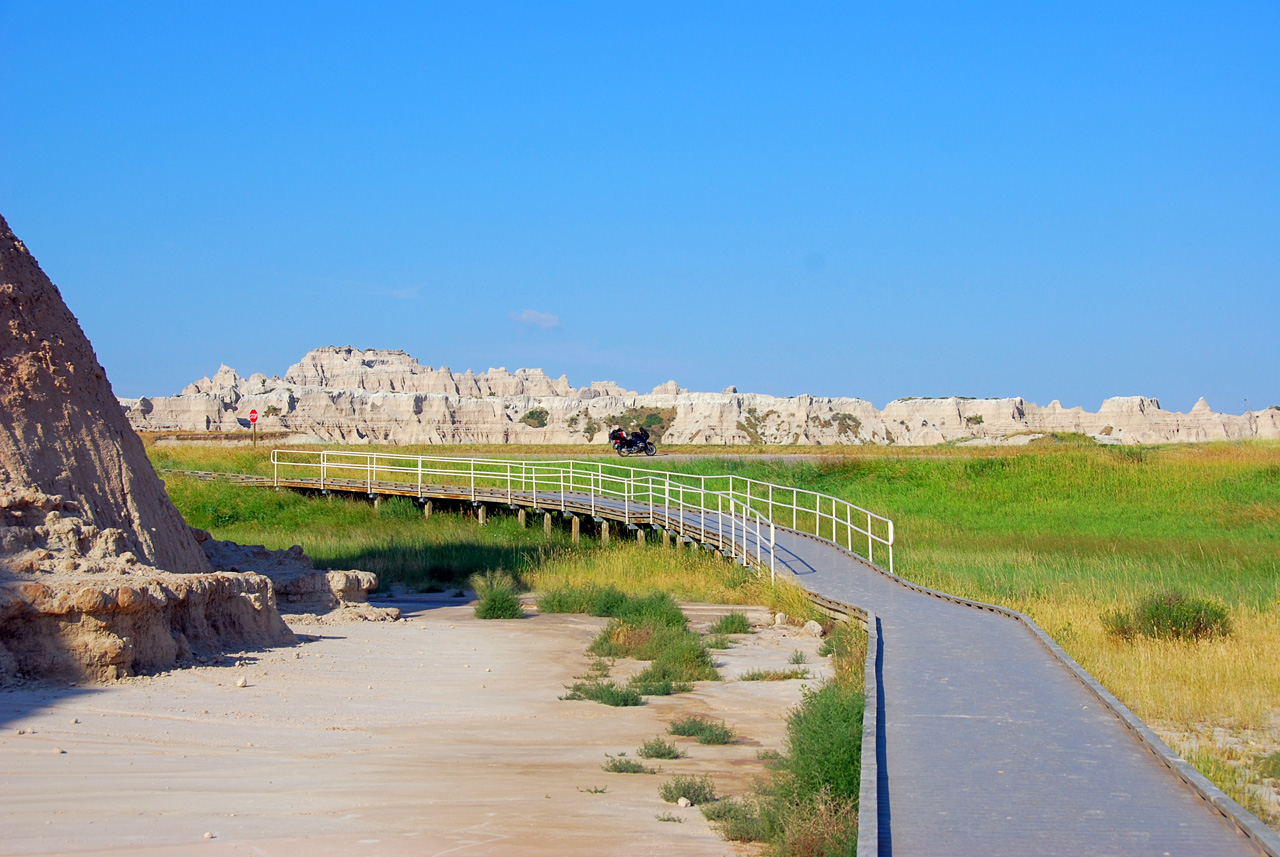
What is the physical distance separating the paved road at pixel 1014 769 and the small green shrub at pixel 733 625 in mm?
4156

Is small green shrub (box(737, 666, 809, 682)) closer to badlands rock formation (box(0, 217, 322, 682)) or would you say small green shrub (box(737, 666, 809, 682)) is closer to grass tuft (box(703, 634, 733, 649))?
grass tuft (box(703, 634, 733, 649))

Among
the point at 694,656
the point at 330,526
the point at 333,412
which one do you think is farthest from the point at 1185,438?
the point at 694,656

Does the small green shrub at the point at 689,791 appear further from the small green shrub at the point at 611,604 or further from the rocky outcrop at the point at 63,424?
the small green shrub at the point at 611,604

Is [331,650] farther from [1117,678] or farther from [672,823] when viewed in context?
[1117,678]

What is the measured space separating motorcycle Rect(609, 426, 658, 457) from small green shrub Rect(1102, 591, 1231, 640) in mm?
35777

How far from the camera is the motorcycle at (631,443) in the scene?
48.1 metres

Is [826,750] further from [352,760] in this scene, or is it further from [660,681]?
[660,681]

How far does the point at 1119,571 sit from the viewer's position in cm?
1777

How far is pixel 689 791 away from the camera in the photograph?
7.14 meters

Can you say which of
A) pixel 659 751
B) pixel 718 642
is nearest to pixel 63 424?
pixel 659 751

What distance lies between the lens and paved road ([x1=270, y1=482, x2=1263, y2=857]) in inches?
203

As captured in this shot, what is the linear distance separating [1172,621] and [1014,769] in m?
6.75

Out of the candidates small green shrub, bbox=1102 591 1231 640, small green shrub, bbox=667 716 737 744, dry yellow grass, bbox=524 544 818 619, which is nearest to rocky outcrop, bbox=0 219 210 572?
small green shrub, bbox=667 716 737 744

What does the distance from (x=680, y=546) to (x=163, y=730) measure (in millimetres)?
13744
